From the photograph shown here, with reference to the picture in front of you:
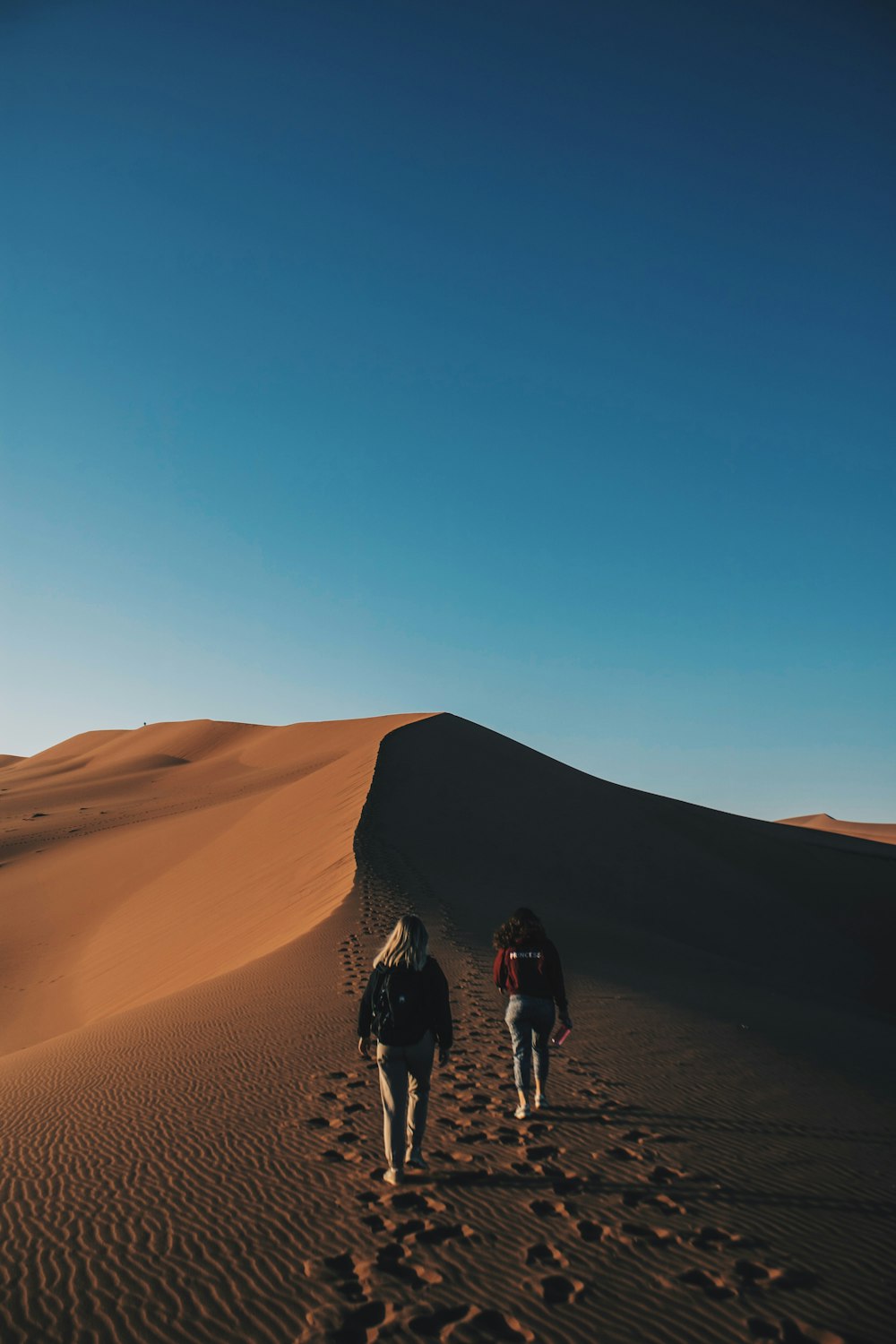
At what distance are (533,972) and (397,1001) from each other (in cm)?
157

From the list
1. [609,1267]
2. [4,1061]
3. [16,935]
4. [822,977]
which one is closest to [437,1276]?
[609,1267]

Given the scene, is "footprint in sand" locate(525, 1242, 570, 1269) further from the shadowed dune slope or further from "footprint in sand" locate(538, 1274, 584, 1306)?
the shadowed dune slope

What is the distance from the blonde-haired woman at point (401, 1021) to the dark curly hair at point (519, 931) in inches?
50.1

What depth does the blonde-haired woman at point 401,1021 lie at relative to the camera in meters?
4.46

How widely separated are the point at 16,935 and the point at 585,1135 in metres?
19.2

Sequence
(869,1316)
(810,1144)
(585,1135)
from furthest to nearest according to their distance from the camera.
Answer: (810,1144) < (585,1135) < (869,1316)

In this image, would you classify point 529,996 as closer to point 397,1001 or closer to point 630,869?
point 397,1001

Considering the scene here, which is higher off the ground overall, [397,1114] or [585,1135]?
[397,1114]

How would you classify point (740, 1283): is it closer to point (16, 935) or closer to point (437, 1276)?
point (437, 1276)

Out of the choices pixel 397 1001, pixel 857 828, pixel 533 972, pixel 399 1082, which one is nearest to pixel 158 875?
pixel 533 972

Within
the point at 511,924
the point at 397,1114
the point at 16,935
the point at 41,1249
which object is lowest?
the point at 16,935

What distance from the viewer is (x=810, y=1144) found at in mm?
5883

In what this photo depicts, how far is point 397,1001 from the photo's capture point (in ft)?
14.7

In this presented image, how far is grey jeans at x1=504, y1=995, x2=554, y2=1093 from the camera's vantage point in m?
5.71
